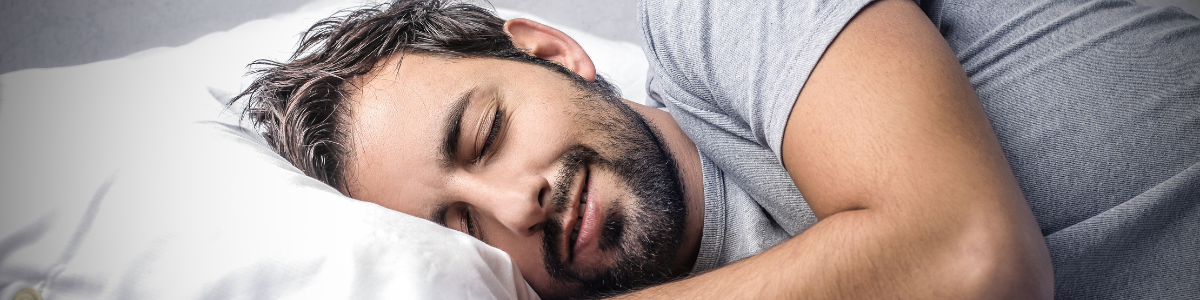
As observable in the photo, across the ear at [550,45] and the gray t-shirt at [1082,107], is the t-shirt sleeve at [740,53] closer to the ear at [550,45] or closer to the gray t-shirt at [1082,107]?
the gray t-shirt at [1082,107]

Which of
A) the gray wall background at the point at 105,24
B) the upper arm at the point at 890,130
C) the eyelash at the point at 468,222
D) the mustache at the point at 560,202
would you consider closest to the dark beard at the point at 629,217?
the mustache at the point at 560,202

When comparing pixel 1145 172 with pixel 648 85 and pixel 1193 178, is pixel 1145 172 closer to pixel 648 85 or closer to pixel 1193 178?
pixel 1193 178

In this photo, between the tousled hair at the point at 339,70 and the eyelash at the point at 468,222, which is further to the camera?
the tousled hair at the point at 339,70

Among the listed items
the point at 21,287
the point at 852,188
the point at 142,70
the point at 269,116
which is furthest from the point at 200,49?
the point at 852,188

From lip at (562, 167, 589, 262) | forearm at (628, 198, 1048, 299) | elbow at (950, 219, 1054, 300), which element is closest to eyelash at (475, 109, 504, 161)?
lip at (562, 167, 589, 262)

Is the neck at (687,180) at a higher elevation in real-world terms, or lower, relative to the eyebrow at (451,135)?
lower

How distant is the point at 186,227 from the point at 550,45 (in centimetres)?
62

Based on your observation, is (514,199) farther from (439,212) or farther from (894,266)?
(894,266)

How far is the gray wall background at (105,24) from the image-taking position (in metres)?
1.15

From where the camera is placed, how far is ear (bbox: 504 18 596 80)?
106 centimetres

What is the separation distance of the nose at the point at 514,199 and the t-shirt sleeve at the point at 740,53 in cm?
26

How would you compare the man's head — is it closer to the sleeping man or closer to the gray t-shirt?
the sleeping man

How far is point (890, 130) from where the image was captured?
58 cm

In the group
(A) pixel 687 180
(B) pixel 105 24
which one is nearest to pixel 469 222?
(A) pixel 687 180
